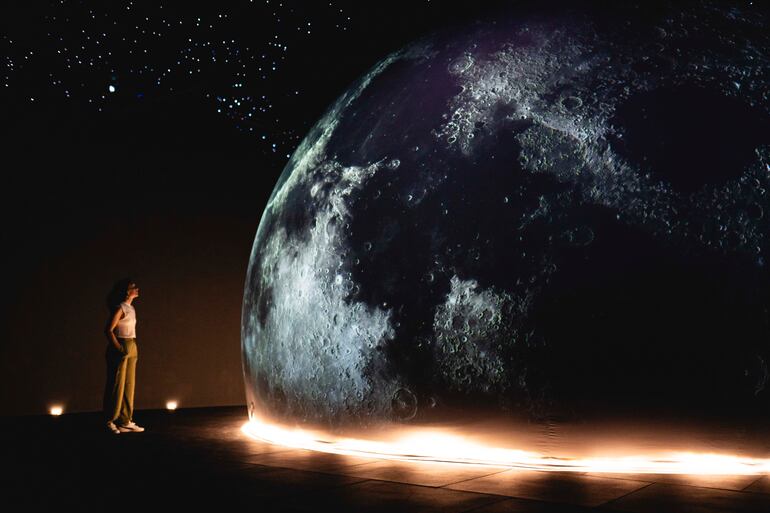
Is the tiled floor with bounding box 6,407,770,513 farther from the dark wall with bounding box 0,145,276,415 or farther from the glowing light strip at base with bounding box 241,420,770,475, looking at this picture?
the dark wall with bounding box 0,145,276,415

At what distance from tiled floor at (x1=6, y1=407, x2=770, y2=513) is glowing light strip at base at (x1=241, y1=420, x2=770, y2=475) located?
8.9 inches

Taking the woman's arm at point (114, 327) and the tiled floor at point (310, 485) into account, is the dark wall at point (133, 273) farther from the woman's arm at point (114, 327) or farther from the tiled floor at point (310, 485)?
the tiled floor at point (310, 485)

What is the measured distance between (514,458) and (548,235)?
2052 mm

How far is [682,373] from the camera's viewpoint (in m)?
6.22

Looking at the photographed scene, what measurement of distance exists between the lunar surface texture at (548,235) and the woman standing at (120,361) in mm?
2266

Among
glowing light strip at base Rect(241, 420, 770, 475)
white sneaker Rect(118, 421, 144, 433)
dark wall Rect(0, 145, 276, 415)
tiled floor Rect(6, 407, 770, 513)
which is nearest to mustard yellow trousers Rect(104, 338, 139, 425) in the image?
white sneaker Rect(118, 421, 144, 433)

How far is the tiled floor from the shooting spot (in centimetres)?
499

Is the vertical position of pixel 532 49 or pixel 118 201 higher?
pixel 532 49

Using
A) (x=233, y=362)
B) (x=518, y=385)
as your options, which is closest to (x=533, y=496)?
(x=518, y=385)

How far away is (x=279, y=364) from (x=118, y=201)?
496cm

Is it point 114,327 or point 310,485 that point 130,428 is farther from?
point 310,485

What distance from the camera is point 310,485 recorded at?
18.7ft

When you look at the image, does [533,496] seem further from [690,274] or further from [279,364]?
[279,364]

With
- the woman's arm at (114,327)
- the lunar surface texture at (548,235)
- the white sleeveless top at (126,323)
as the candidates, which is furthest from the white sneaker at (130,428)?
the lunar surface texture at (548,235)
